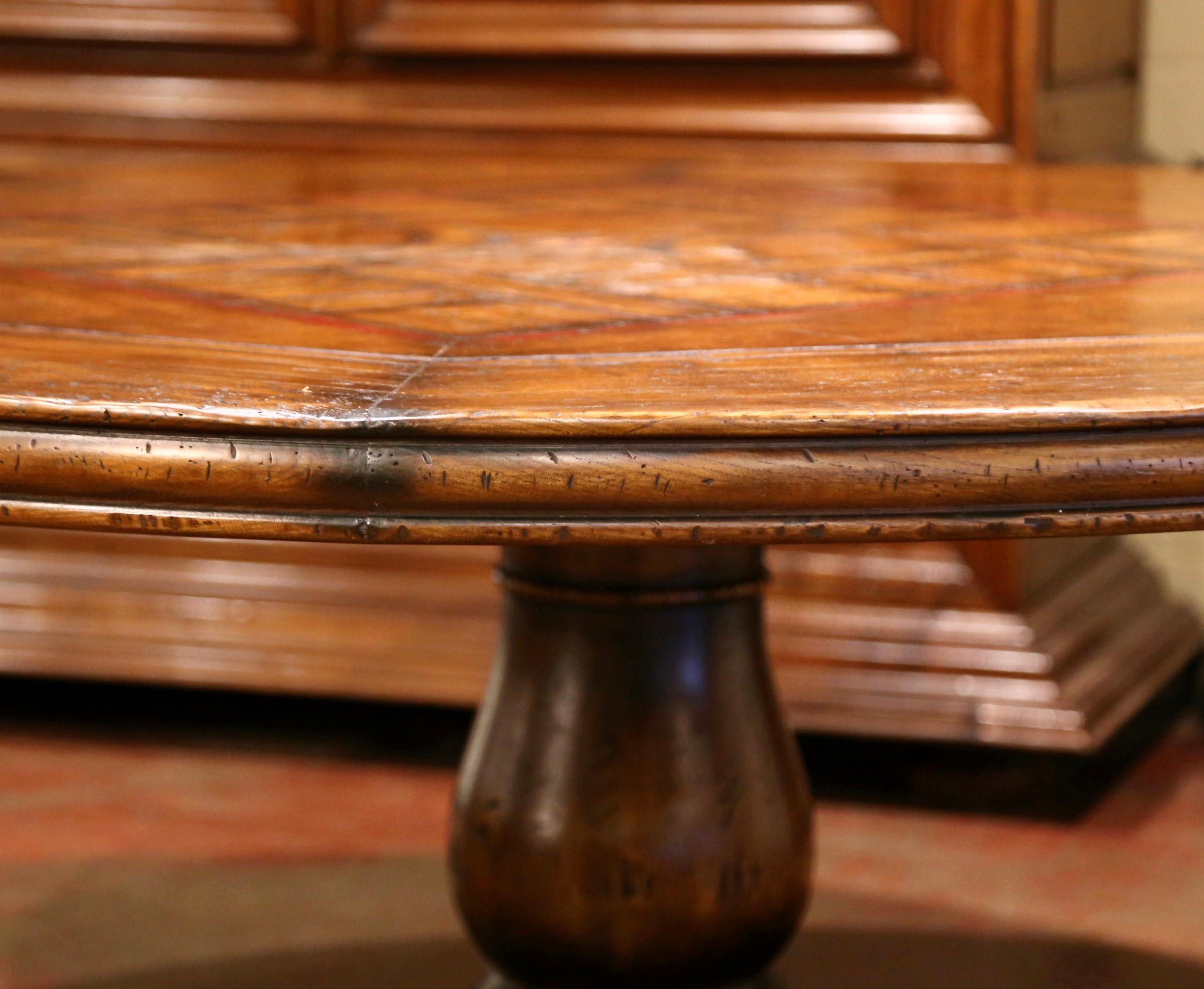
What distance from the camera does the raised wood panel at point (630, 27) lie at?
165cm

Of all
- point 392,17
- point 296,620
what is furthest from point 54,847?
point 392,17

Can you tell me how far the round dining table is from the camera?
494 millimetres

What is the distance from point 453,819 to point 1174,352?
22.9 inches

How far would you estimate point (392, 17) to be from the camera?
1.77m

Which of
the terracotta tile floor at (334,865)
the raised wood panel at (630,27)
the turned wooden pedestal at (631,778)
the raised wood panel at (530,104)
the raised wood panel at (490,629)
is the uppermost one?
the raised wood panel at (630,27)

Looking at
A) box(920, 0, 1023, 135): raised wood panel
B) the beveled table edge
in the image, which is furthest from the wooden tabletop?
box(920, 0, 1023, 135): raised wood panel

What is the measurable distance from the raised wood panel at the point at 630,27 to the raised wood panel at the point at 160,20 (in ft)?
0.27

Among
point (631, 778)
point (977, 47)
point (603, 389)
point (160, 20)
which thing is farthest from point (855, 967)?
point (160, 20)

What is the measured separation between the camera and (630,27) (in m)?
1.70

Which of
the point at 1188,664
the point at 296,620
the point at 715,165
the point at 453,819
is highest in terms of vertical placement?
the point at 715,165

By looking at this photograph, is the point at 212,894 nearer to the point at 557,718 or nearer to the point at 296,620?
the point at 296,620

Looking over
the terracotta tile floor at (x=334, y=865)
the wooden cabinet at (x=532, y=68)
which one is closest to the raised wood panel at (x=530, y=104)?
the wooden cabinet at (x=532, y=68)

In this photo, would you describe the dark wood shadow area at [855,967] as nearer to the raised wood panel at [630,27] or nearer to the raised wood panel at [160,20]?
the raised wood panel at [630,27]

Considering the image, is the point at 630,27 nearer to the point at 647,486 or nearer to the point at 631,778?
the point at 631,778
